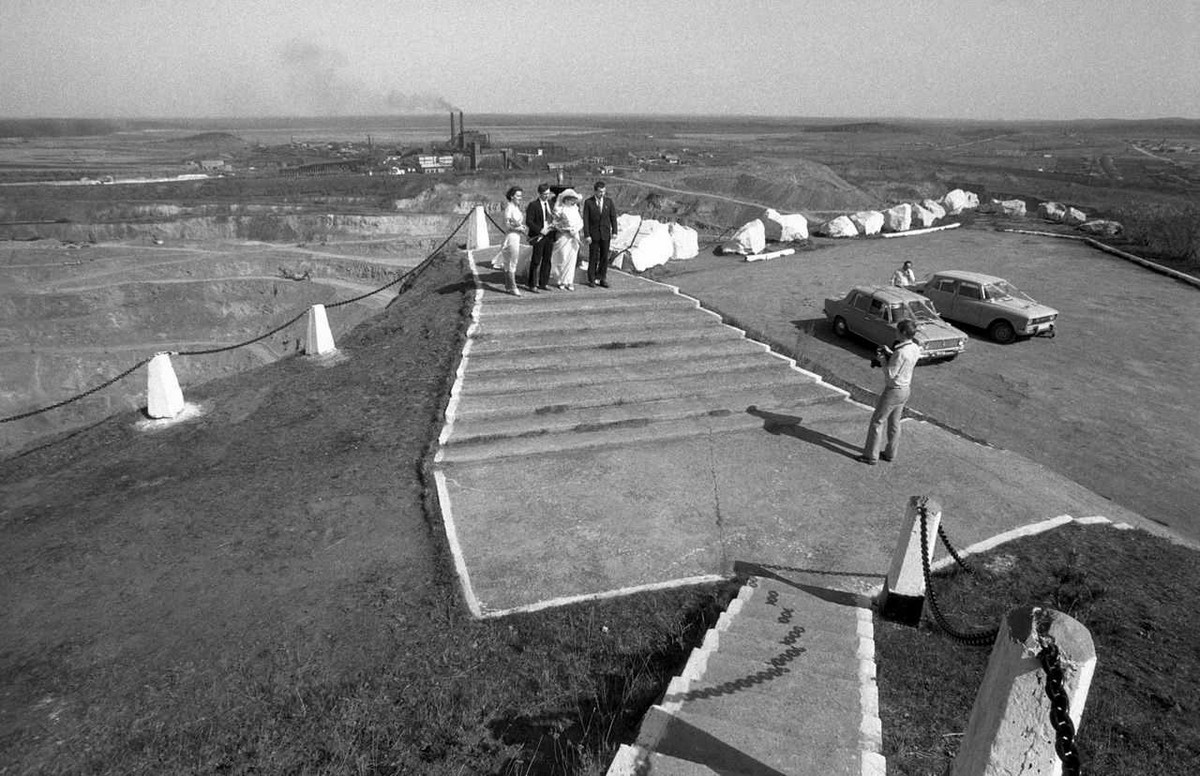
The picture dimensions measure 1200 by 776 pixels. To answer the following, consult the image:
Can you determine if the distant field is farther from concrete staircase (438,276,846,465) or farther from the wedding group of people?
concrete staircase (438,276,846,465)

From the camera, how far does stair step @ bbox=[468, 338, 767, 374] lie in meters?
11.4

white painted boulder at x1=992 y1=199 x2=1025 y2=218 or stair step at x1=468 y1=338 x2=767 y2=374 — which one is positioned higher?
white painted boulder at x1=992 y1=199 x2=1025 y2=218

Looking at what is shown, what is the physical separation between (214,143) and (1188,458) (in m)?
156

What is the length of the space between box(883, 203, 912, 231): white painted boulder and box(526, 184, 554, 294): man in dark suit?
23.1m

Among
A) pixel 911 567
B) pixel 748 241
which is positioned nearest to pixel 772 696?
pixel 911 567

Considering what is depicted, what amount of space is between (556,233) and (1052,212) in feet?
107

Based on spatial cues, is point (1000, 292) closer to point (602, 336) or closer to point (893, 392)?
point (893, 392)

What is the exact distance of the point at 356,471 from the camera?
884 centimetres

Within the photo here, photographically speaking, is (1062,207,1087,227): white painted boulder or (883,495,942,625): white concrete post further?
(1062,207,1087,227): white painted boulder

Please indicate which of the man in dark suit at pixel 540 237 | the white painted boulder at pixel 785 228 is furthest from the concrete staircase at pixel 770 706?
the white painted boulder at pixel 785 228

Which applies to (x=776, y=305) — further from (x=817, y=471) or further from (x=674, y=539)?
(x=674, y=539)

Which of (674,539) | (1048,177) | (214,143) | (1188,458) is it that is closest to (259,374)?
(674,539)

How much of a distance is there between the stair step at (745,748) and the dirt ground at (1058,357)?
5.16 m

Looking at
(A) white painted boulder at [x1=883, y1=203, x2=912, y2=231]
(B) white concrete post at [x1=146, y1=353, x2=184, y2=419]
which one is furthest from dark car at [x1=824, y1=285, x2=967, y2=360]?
(A) white painted boulder at [x1=883, y1=203, x2=912, y2=231]
